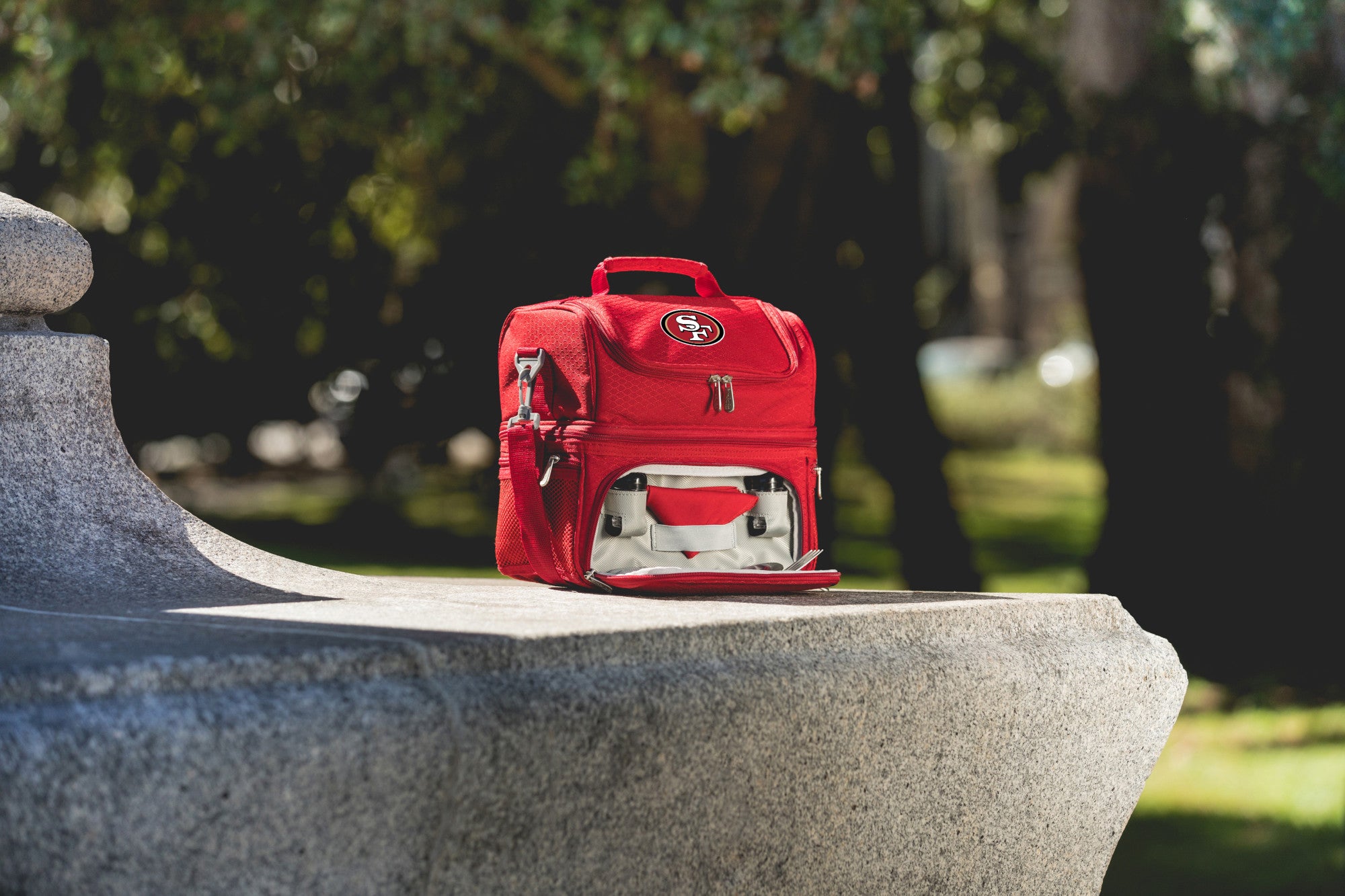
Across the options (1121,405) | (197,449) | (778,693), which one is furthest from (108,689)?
(197,449)

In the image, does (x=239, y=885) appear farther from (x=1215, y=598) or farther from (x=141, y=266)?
(x=1215, y=598)

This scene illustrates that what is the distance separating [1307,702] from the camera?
27.1 ft

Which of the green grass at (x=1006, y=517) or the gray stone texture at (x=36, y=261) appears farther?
the green grass at (x=1006, y=517)

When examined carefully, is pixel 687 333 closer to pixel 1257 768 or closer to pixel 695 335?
pixel 695 335

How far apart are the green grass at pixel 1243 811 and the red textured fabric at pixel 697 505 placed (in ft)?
11.3

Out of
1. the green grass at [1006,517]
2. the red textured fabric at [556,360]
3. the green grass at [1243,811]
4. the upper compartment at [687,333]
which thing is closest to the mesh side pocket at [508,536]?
the red textured fabric at [556,360]

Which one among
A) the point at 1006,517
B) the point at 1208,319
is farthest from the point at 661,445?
the point at 1006,517

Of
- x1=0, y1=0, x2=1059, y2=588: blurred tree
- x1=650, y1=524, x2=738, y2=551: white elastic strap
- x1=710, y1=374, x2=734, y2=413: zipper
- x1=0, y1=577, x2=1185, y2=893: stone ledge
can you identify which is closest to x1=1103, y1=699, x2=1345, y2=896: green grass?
x1=0, y1=0, x2=1059, y2=588: blurred tree

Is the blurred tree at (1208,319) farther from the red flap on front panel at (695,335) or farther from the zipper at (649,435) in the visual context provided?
the zipper at (649,435)

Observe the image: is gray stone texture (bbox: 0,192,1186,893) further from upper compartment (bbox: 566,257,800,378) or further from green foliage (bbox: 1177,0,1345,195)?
green foliage (bbox: 1177,0,1345,195)

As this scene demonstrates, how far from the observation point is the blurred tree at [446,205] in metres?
7.05

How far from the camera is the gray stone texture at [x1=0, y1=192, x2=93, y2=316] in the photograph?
294 cm

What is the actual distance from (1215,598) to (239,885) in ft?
25.2

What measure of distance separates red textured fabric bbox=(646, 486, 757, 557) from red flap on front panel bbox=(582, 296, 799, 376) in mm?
255
